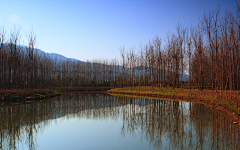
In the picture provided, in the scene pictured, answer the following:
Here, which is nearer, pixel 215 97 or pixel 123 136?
pixel 123 136

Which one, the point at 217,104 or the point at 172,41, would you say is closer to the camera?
the point at 217,104

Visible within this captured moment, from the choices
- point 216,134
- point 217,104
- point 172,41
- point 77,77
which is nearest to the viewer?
point 216,134

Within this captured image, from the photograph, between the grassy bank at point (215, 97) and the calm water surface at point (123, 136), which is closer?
the calm water surface at point (123, 136)

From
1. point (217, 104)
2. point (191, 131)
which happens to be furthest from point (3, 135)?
point (217, 104)

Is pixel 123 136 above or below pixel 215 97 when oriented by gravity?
below

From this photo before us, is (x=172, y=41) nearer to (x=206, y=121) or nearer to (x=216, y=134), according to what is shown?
(x=206, y=121)

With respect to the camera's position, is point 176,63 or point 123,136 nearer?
point 123,136

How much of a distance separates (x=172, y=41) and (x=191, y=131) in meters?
20.2

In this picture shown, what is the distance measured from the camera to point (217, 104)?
403 inches

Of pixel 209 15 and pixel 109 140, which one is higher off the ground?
pixel 209 15

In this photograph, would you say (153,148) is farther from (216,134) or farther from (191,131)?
(216,134)

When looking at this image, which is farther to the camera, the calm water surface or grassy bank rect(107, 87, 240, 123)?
grassy bank rect(107, 87, 240, 123)

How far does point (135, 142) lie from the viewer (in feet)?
15.1

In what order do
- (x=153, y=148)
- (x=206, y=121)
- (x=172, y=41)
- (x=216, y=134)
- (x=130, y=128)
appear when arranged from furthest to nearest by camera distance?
1. (x=172, y=41)
2. (x=206, y=121)
3. (x=130, y=128)
4. (x=216, y=134)
5. (x=153, y=148)
